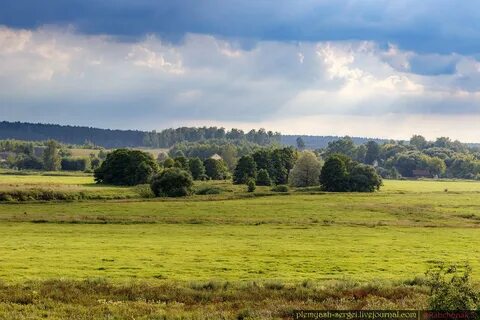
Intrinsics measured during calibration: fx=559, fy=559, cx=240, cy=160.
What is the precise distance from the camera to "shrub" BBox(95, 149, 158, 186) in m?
133

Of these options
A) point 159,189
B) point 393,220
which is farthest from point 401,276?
point 159,189

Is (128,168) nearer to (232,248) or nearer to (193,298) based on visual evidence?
(232,248)

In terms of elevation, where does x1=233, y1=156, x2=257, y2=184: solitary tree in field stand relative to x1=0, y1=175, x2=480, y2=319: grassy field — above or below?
above

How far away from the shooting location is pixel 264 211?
3083 inches

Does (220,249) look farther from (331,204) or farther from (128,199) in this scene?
(128,199)

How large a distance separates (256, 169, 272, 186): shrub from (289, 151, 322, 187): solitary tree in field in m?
6.28

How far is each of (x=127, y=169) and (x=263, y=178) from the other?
111 feet

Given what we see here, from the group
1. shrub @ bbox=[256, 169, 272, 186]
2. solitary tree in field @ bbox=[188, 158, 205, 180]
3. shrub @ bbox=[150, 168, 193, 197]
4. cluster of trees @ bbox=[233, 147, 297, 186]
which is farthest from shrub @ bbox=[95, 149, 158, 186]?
shrub @ bbox=[256, 169, 272, 186]

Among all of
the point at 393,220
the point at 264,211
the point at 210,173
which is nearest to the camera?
the point at 393,220

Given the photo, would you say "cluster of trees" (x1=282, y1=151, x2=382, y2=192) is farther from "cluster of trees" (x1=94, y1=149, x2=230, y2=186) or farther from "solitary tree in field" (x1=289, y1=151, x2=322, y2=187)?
"cluster of trees" (x1=94, y1=149, x2=230, y2=186)

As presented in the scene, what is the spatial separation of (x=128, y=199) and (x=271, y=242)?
5383cm

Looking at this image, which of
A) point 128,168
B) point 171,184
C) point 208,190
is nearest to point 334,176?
point 208,190

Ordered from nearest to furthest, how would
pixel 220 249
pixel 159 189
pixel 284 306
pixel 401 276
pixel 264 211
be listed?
pixel 284 306
pixel 401 276
pixel 220 249
pixel 264 211
pixel 159 189

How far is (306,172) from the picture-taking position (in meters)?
140
